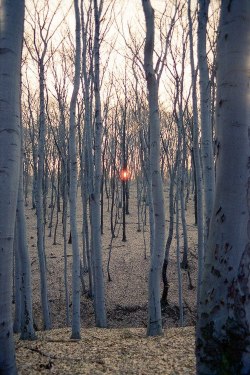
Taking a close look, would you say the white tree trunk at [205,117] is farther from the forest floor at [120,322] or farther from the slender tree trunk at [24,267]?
the slender tree trunk at [24,267]

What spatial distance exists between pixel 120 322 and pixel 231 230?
340 inches

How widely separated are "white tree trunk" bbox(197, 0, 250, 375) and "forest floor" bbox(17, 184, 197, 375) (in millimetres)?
1096

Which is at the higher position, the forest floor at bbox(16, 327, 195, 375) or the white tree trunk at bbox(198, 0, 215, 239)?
the white tree trunk at bbox(198, 0, 215, 239)

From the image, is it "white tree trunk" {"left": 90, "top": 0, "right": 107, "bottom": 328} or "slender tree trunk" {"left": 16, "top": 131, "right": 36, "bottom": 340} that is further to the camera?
"white tree trunk" {"left": 90, "top": 0, "right": 107, "bottom": 328}

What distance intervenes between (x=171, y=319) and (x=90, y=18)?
8.61 meters

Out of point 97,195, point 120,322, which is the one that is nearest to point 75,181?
point 97,195

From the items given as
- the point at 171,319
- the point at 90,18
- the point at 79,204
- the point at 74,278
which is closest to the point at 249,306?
the point at 74,278

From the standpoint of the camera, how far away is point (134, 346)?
4102 mm

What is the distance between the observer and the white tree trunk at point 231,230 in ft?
6.74

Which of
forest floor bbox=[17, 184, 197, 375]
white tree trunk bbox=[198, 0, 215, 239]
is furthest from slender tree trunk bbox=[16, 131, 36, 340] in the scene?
white tree trunk bbox=[198, 0, 215, 239]

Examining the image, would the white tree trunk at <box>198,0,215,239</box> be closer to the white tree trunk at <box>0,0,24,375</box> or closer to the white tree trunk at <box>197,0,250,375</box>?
the white tree trunk at <box>197,0,250,375</box>

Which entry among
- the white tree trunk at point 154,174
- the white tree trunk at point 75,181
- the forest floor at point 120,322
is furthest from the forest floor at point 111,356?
the white tree trunk at point 75,181

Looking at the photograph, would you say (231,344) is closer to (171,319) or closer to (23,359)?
(23,359)

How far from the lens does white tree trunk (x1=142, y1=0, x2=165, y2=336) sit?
4.36 meters
